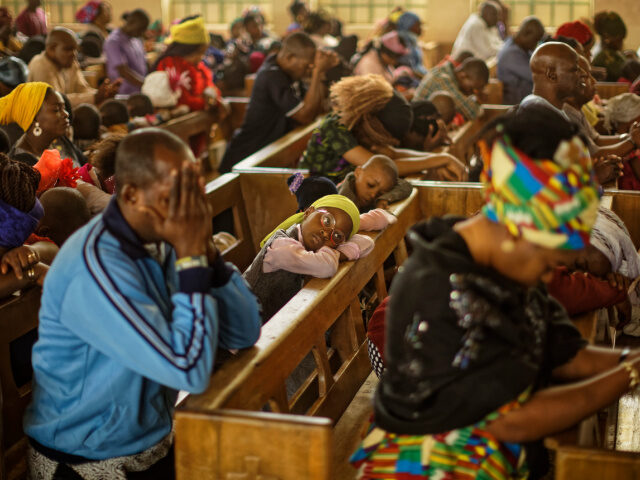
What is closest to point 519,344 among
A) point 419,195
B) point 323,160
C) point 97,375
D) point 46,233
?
point 97,375

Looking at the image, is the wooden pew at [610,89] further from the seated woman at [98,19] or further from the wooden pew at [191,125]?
the seated woman at [98,19]

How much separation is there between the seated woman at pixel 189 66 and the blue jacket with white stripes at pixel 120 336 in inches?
192

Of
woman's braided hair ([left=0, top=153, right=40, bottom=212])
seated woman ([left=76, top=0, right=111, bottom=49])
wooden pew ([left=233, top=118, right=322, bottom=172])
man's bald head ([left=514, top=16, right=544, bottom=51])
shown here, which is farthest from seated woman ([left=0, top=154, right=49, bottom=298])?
seated woman ([left=76, top=0, right=111, bottom=49])

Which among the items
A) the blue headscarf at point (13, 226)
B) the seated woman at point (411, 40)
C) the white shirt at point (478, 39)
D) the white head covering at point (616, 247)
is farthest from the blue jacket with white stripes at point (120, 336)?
the white shirt at point (478, 39)

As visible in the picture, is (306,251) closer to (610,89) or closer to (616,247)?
(616,247)

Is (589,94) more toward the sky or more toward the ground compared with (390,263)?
more toward the sky

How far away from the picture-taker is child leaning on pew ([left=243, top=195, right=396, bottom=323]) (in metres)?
2.69

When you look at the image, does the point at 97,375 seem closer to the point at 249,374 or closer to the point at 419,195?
the point at 249,374

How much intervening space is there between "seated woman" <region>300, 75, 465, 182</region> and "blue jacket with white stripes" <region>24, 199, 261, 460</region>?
2318mm

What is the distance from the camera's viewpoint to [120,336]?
1791 mm

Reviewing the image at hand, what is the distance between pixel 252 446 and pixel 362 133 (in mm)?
2767

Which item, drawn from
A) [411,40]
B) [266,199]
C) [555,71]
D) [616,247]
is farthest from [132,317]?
[411,40]

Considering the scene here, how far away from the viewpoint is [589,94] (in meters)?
4.30

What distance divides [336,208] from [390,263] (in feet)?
3.21
